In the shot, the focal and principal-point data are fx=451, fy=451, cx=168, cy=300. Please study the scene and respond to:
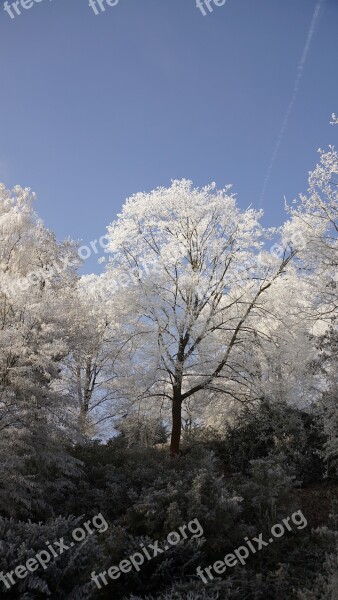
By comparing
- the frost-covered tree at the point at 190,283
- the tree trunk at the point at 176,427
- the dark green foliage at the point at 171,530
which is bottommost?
the dark green foliage at the point at 171,530

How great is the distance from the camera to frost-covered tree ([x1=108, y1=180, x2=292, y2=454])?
13.1 metres

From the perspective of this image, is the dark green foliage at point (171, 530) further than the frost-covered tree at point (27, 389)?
No

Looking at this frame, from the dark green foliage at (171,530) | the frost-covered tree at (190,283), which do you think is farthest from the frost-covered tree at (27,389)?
the frost-covered tree at (190,283)

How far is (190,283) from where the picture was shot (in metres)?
13.4

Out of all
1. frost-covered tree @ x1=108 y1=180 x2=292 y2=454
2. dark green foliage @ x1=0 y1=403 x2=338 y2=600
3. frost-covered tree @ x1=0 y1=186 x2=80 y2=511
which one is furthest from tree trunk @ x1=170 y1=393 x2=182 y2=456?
frost-covered tree @ x1=0 y1=186 x2=80 y2=511

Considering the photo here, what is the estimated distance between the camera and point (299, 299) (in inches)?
590

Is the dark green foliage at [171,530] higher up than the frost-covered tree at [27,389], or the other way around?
the frost-covered tree at [27,389]

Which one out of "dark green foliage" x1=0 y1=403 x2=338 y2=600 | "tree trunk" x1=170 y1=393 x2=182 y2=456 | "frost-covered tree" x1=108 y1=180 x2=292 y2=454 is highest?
"frost-covered tree" x1=108 y1=180 x2=292 y2=454

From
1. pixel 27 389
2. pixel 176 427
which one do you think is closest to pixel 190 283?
pixel 176 427

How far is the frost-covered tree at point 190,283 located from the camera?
43.1ft

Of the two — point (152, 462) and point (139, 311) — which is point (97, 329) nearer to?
point (139, 311)

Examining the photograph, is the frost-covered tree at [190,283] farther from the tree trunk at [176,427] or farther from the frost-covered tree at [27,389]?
the frost-covered tree at [27,389]

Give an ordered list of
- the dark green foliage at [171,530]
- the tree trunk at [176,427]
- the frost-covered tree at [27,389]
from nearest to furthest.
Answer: the dark green foliage at [171,530] < the frost-covered tree at [27,389] < the tree trunk at [176,427]

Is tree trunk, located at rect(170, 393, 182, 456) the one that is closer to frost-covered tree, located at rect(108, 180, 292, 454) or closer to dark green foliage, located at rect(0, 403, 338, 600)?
frost-covered tree, located at rect(108, 180, 292, 454)
